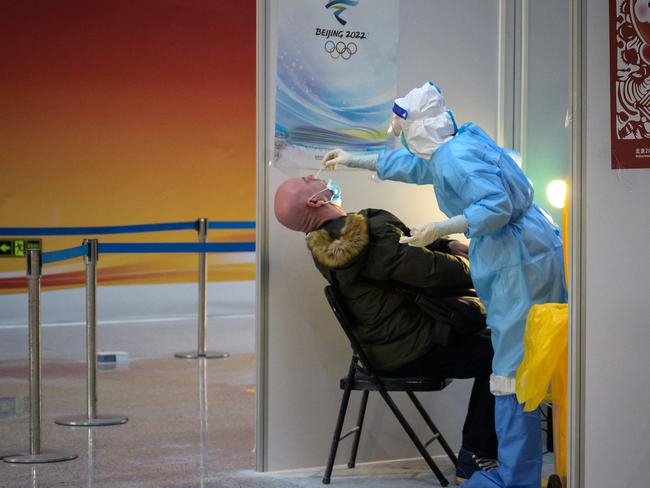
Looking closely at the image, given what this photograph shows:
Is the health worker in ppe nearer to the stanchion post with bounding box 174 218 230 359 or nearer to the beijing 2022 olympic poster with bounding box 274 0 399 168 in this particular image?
the beijing 2022 olympic poster with bounding box 274 0 399 168

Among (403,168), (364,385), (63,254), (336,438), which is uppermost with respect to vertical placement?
(403,168)

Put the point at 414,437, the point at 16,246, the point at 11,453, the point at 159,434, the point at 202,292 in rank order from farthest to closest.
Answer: the point at 16,246 → the point at 202,292 → the point at 159,434 → the point at 11,453 → the point at 414,437

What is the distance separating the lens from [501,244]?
11.9 feet

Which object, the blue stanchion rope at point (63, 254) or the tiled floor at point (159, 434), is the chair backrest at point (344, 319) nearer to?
the tiled floor at point (159, 434)

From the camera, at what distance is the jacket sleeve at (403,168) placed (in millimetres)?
4000

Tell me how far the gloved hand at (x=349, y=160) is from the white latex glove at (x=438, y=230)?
0.65 meters

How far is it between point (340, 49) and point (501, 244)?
111cm

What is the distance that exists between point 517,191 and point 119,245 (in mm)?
2318

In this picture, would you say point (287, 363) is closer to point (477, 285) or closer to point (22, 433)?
point (477, 285)

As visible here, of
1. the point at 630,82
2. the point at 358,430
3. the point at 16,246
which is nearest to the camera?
the point at 630,82

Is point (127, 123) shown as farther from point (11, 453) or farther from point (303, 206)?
point (303, 206)

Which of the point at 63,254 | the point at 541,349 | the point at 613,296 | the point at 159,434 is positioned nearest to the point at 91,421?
the point at 159,434

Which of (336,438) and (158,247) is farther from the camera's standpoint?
(158,247)

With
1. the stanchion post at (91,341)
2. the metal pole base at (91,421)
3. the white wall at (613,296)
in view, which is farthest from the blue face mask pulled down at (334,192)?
the metal pole base at (91,421)
